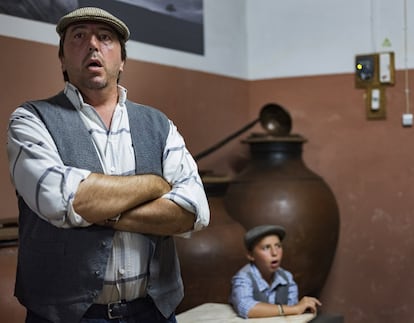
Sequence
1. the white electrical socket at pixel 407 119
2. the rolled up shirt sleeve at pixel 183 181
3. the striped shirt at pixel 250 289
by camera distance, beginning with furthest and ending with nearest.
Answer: the white electrical socket at pixel 407 119 < the striped shirt at pixel 250 289 < the rolled up shirt sleeve at pixel 183 181

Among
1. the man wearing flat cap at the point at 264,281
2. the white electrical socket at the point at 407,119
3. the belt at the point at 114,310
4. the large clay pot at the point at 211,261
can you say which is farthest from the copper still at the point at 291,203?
the belt at the point at 114,310

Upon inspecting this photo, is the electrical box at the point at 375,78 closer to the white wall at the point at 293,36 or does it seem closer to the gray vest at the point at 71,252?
the white wall at the point at 293,36

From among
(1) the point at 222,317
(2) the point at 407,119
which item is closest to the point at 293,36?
(2) the point at 407,119

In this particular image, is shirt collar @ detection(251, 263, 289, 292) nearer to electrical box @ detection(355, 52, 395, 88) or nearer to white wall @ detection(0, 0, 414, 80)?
white wall @ detection(0, 0, 414, 80)

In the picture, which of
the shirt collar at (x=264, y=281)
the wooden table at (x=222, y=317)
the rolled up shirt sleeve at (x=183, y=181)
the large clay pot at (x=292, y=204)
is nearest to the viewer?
the rolled up shirt sleeve at (x=183, y=181)

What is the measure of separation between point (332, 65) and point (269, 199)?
106 cm

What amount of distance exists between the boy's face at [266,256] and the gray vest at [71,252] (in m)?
1.03

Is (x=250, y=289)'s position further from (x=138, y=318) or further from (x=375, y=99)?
(x=375, y=99)

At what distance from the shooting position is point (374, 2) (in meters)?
4.11

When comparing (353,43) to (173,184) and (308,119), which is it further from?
(173,184)

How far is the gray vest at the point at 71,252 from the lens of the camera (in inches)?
68.1

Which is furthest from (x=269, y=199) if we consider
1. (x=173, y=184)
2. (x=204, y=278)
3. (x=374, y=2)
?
(x=173, y=184)

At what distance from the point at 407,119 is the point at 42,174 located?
283cm

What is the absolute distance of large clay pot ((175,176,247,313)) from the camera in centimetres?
323
